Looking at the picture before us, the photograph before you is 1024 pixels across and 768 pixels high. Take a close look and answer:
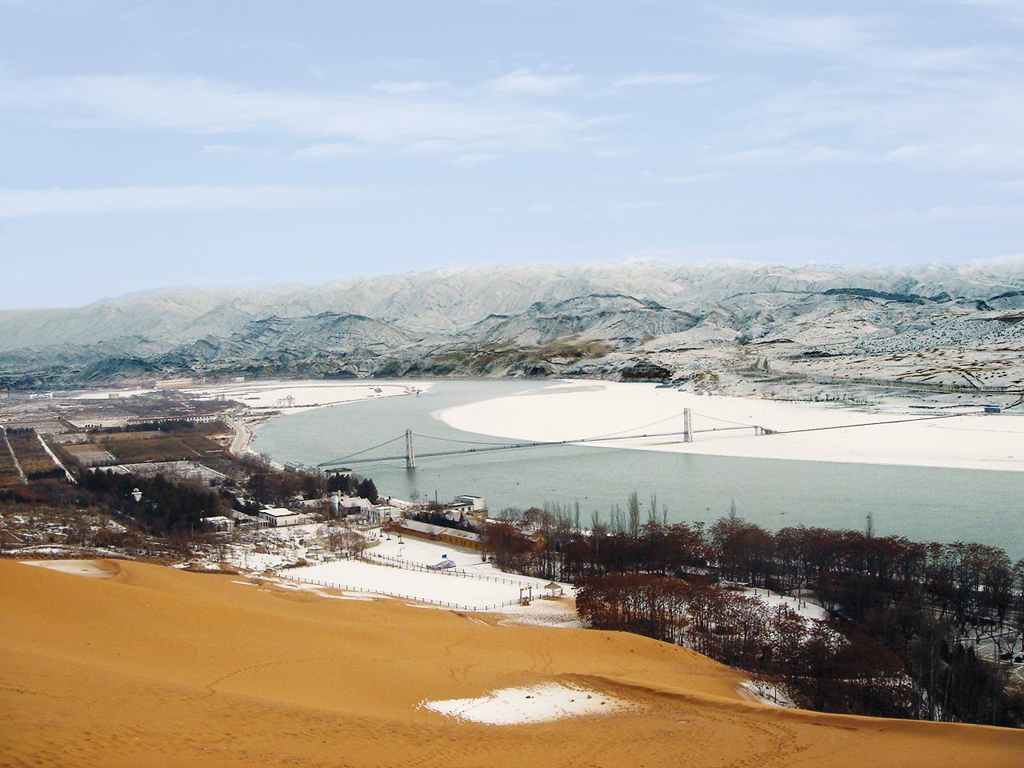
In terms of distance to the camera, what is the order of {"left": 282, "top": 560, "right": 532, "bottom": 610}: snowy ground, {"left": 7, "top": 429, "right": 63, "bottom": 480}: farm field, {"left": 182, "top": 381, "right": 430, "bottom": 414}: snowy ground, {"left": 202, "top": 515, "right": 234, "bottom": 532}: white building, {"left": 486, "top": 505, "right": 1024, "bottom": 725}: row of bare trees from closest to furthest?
{"left": 486, "top": 505, "right": 1024, "bottom": 725}: row of bare trees
{"left": 282, "top": 560, "right": 532, "bottom": 610}: snowy ground
{"left": 202, "top": 515, "right": 234, "bottom": 532}: white building
{"left": 7, "top": 429, "right": 63, "bottom": 480}: farm field
{"left": 182, "top": 381, "right": 430, "bottom": 414}: snowy ground

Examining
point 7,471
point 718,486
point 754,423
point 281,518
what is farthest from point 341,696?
point 754,423

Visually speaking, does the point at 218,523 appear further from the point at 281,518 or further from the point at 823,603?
the point at 823,603

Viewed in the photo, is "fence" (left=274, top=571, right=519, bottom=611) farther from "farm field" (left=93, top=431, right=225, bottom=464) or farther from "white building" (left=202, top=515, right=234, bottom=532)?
"farm field" (left=93, top=431, right=225, bottom=464)

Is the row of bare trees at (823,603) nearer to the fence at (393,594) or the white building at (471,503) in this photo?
the fence at (393,594)

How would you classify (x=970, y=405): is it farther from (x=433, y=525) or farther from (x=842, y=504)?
(x=433, y=525)

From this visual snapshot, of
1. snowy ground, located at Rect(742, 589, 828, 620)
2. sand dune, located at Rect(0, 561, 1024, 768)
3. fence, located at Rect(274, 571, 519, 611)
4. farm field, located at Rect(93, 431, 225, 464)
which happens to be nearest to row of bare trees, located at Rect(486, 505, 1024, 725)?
snowy ground, located at Rect(742, 589, 828, 620)

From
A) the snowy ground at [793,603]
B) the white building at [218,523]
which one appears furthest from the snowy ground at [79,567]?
the snowy ground at [793,603]
